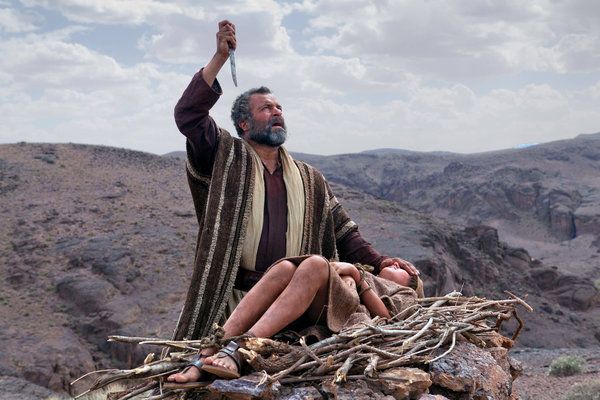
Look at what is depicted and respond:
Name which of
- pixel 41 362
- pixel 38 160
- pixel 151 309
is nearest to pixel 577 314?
pixel 151 309

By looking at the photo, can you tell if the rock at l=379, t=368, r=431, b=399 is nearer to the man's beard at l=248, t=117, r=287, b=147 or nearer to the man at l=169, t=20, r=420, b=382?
the man at l=169, t=20, r=420, b=382

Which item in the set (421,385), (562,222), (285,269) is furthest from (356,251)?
(562,222)

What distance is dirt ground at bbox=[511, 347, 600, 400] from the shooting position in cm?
1334

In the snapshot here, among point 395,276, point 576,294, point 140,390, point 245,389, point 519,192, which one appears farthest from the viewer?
point 519,192

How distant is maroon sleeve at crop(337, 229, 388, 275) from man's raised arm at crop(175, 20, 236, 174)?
115 cm

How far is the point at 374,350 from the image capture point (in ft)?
10.1

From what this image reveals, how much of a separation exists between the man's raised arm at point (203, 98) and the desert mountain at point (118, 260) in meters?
12.6

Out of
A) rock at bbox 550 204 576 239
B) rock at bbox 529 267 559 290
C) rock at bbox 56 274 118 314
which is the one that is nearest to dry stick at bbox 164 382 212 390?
rock at bbox 56 274 118 314

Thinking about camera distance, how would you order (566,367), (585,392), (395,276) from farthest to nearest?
(566,367) → (585,392) → (395,276)

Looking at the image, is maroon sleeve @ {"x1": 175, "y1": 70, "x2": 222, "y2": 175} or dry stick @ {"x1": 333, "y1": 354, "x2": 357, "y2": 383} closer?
dry stick @ {"x1": 333, "y1": 354, "x2": 357, "y2": 383}

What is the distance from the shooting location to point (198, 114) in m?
3.89

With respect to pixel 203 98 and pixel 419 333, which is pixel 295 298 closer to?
pixel 419 333

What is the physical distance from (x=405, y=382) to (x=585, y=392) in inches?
385

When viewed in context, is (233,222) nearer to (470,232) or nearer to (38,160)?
(470,232)
